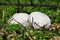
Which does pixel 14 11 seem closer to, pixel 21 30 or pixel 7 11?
pixel 7 11

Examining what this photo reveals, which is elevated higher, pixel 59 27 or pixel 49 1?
pixel 49 1

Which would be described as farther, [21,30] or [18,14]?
[18,14]

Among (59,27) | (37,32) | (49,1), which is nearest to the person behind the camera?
(37,32)

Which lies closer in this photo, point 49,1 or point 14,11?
point 14,11

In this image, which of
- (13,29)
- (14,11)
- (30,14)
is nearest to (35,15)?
(30,14)

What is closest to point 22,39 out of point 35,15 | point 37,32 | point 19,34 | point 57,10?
point 19,34

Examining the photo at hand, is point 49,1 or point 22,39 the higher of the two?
point 49,1

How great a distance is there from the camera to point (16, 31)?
3.93 meters

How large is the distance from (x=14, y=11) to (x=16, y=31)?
101 cm

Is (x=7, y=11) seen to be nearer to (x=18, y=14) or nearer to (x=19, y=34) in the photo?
(x=18, y=14)

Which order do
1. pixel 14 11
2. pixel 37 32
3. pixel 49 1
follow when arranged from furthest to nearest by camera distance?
pixel 49 1 < pixel 14 11 < pixel 37 32

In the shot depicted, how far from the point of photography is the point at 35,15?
4676 mm

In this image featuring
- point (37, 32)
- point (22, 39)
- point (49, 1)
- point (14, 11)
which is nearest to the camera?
point (22, 39)

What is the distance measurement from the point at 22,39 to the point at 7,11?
105 centimetres
